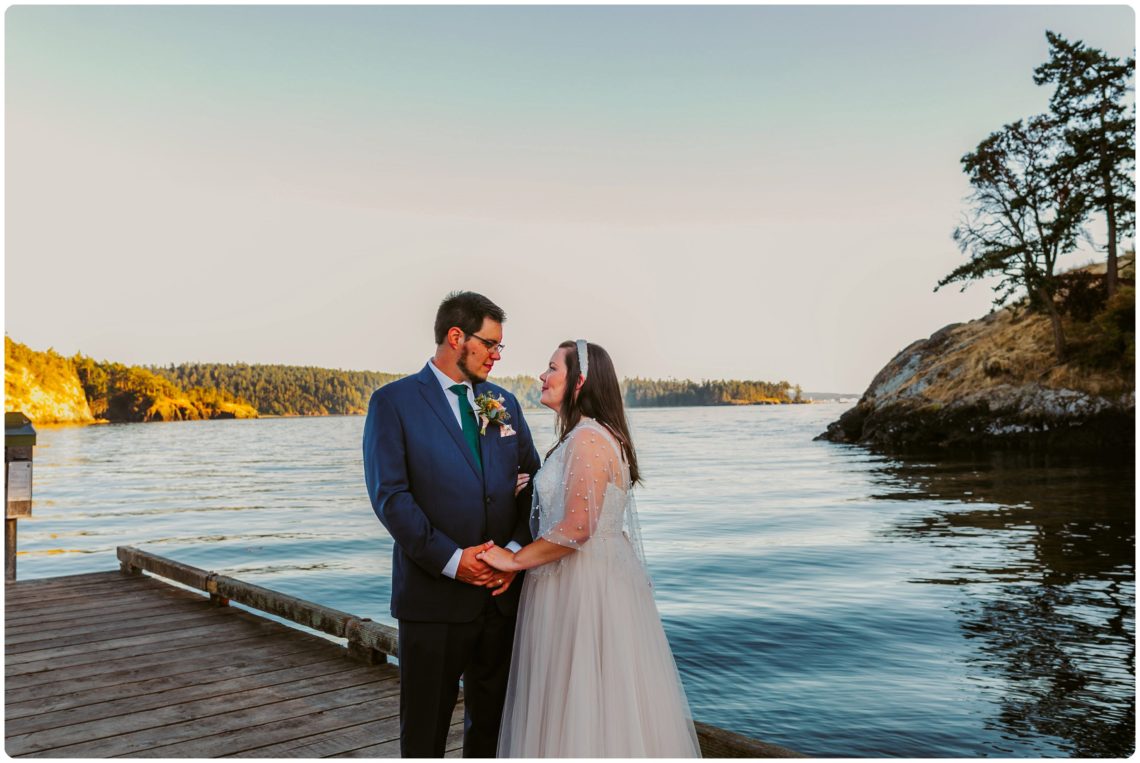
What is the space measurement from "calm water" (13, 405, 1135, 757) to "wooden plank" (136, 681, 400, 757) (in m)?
3.93

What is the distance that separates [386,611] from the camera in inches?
497

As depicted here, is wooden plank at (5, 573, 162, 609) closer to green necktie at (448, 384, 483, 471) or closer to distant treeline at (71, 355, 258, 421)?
green necktie at (448, 384, 483, 471)

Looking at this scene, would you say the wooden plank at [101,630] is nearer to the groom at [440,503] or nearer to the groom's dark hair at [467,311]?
the groom at [440,503]

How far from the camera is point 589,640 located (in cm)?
384

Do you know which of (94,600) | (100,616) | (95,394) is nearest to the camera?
(100,616)

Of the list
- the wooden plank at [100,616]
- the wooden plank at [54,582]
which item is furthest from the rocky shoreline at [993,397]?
the wooden plank at [100,616]

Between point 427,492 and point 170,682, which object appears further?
point 170,682

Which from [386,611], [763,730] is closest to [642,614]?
[763,730]

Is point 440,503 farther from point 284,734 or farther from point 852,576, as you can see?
point 852,576

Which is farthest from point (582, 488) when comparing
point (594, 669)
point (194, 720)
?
point (194, 720)

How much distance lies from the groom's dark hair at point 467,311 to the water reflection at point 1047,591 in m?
6.32

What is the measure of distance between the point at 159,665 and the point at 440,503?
11.5 ft

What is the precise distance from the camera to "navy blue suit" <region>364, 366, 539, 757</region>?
12.0 feet

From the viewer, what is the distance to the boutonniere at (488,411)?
390 cm
